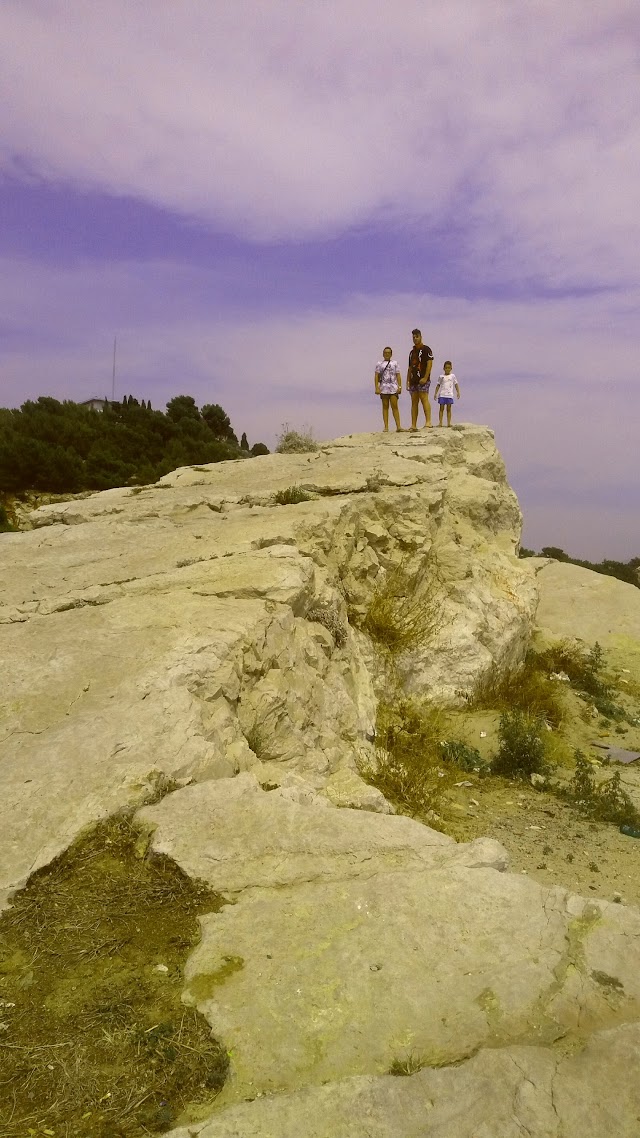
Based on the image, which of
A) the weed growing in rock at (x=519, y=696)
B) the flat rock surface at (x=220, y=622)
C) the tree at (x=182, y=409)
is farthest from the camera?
the tree at (x=182, y=409)

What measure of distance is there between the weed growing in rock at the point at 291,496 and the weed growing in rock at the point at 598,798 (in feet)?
13.2

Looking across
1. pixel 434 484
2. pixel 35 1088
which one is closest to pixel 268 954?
pixel 35 1088

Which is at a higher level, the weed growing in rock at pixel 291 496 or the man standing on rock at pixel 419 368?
the man standing on rock at pixel 419 368

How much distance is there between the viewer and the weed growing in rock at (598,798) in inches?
234

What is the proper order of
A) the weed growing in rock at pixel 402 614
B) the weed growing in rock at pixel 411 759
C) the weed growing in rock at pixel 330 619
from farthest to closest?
A: the weed growing in rock at pixel 402 614
the weed growing in rock at pixel 330 619
the weed growing in rock at pixel 411 759

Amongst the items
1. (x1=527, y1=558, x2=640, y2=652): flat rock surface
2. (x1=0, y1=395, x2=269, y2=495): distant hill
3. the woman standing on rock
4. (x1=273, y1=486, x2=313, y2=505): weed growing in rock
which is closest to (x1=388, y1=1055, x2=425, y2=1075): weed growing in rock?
(x1=273, y1=486, x2=313, y2=505): weed growing in rock

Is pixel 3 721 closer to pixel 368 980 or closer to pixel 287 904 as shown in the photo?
pixel 287 904

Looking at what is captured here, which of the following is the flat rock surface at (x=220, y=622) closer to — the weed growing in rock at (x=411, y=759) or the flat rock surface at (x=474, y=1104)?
the weed growing in rock at (x=411, y=759)

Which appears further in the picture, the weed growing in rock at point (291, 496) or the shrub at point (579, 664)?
the shrub at point (579, 664)

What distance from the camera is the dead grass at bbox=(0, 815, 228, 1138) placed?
2.25 meters

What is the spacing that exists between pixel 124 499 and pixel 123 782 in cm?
598

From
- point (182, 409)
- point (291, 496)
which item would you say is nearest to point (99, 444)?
point (182, 409)

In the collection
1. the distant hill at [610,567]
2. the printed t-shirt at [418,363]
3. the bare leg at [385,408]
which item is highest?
the printed t-shirt at [418,363]

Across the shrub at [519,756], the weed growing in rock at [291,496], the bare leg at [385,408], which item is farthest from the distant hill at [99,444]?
the shrub at [519,756]
